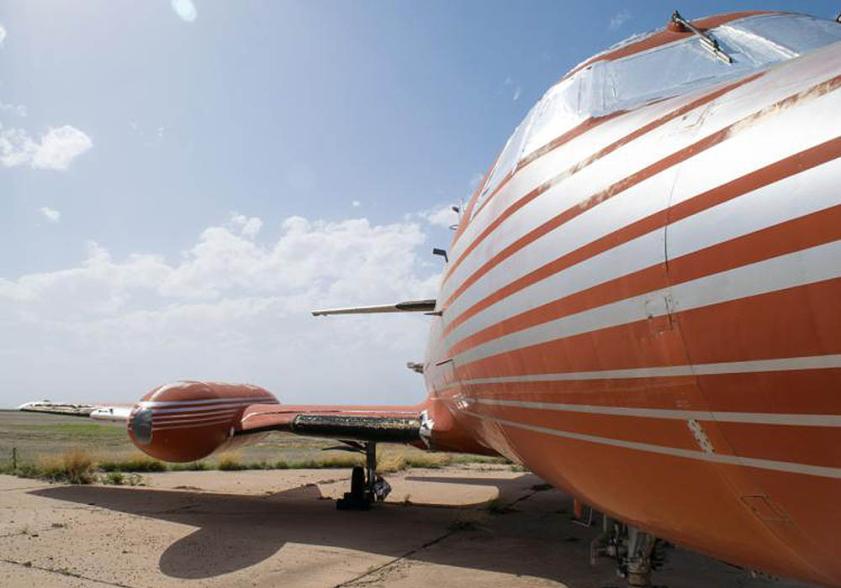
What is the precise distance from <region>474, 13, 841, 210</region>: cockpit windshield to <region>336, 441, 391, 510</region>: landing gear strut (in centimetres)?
811

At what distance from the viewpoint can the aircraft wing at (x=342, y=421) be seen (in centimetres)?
938

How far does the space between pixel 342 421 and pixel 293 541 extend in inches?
100

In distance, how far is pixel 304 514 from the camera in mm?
10031

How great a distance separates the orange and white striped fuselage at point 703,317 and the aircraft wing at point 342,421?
5.56m

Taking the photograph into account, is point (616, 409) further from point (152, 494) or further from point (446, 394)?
point (152, 494)

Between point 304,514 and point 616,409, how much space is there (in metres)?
8.82

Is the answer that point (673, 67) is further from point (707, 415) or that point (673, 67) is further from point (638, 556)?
point (638, 556)

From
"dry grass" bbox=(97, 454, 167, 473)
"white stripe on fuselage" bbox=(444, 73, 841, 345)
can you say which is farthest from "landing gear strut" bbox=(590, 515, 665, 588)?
"dry grass" bbox=(97, 454, 167, 473)

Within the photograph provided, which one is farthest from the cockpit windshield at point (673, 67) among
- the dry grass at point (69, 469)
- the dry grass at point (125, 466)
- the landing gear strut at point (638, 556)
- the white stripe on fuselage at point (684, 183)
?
the dry grass at point (125, 466)

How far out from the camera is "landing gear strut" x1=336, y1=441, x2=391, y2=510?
420 inches

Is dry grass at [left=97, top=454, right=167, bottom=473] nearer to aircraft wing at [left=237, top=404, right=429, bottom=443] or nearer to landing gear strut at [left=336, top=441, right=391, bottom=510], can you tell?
aircraft wing at [left=237, top=404, right=429, bottom=443]

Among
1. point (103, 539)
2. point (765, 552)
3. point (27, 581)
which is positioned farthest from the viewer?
point (103, 539)

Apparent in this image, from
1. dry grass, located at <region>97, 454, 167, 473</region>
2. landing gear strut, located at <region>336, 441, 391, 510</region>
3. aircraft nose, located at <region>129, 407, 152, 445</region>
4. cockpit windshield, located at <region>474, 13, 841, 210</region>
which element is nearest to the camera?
cockpit windshield, located at <region>474, 13, 841, 210</region>

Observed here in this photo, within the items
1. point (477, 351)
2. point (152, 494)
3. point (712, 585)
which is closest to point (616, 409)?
point (477, 351)
